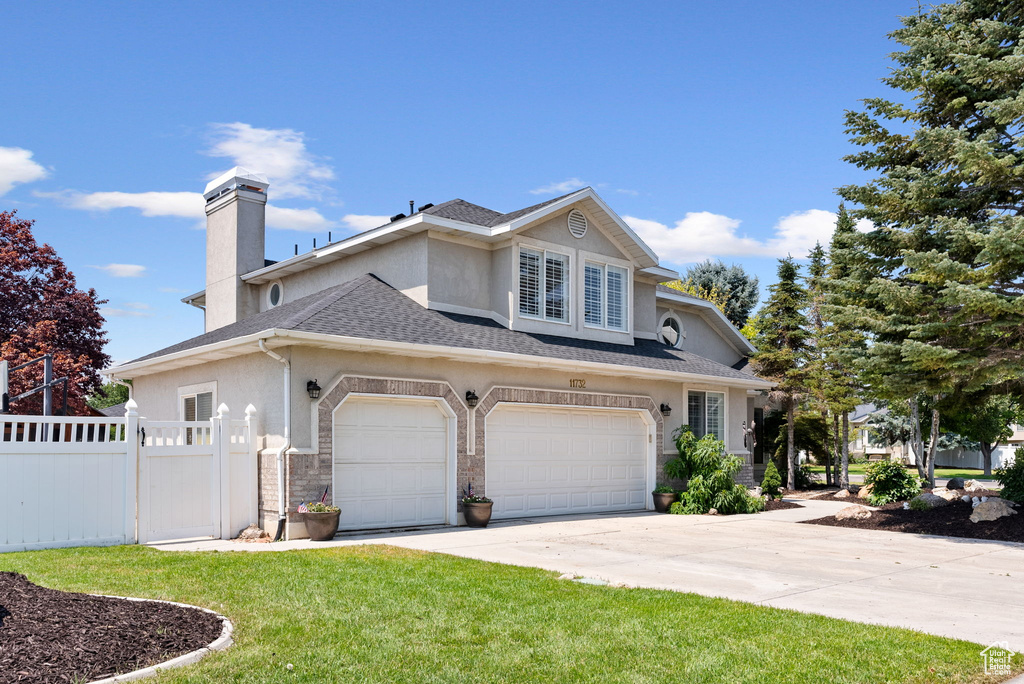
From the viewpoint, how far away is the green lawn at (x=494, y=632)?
17.2 feet

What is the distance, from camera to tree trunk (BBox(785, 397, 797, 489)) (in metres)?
24.7

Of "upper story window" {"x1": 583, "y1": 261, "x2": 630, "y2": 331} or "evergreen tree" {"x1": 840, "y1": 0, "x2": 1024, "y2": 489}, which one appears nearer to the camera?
"evergreen tree" {"x1": 840, "y1": 0, "x2": 1024, "y2": 489}

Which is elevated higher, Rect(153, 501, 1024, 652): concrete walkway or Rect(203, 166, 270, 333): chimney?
Rect(203, 166, 270, 333): chimney

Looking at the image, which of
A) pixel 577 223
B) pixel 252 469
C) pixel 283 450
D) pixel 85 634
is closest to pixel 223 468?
pixel 252 469

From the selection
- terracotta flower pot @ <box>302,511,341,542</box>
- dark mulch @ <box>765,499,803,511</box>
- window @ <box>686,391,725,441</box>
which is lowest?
dark mulch @ <box>765,499,803,511</box>

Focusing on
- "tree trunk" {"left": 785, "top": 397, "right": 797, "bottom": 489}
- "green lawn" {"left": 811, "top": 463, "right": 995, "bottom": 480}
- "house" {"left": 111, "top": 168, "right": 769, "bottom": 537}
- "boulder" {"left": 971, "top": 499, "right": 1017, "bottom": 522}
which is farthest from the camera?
"green lawn" {"left": 811, "top": 463, "right": 995, "bottom": 480}

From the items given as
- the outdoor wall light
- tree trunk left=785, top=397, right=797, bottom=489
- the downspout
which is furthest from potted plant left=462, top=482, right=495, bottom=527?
tree trunk left=785, top=397, right=797, bottom=489

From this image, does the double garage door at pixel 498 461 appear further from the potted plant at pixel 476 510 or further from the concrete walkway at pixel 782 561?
the concrete walkway at pixel 782 561

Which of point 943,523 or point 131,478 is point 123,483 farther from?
point 943,523

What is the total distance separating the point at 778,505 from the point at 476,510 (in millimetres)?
9067

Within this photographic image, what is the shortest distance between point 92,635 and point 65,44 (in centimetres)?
1251

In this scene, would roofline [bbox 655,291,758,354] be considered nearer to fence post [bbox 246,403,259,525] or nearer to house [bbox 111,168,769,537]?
house [bbox 111,168,769,537]

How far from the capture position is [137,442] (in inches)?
462

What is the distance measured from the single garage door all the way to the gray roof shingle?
1287mm
